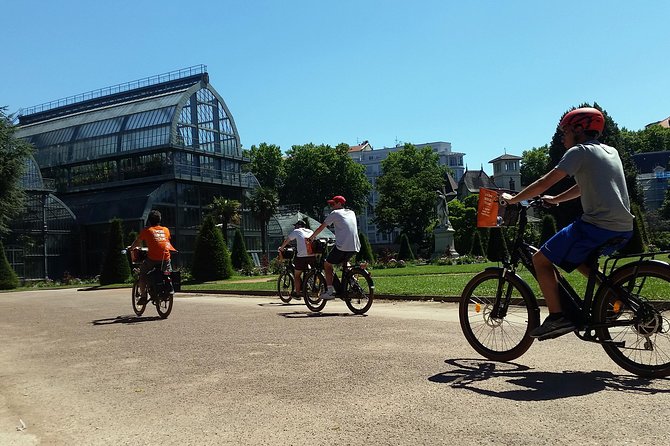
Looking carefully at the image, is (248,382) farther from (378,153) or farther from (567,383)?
(378,153)

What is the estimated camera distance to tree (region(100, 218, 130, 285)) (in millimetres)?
33000

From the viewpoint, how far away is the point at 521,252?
5.10 m

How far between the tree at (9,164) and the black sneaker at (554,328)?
107 ft

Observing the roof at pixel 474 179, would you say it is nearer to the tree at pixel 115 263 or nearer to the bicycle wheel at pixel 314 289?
the tree at pixel 115 263

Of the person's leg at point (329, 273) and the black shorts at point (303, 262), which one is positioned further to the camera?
the black shorts at point (303, 262)

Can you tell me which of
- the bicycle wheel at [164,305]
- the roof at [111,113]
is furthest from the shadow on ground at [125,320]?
the roof at [111,113]

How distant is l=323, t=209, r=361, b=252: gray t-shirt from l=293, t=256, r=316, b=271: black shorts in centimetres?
166

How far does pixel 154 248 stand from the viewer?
10.4 metres

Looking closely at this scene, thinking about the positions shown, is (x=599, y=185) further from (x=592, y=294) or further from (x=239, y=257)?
(x=239, y=257)

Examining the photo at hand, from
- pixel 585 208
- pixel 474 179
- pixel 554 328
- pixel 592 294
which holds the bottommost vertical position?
pixel 554 328

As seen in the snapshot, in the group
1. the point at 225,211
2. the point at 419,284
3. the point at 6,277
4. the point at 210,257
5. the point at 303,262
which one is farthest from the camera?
the point at 225,211

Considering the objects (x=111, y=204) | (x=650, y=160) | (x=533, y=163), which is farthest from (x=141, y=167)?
(x=650, y=160)

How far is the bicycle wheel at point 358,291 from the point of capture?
9633 mm

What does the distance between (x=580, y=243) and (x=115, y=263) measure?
31.9 m
